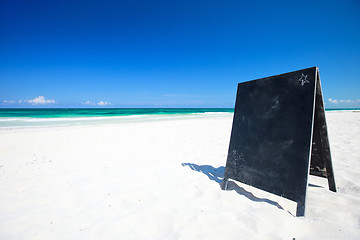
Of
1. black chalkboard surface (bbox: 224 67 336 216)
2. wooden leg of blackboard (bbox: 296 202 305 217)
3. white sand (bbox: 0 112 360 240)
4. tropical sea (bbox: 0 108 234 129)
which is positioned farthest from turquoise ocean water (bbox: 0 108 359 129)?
wooden leg of blackboard (bbox: 296 202 305 217)

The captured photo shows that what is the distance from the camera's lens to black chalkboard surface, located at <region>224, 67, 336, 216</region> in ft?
6.22

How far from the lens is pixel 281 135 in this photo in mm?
2119

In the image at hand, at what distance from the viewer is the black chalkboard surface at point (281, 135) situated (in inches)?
74.7

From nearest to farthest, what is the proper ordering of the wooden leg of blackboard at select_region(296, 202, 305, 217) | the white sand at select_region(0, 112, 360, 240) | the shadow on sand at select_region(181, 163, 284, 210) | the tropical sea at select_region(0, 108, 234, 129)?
1. the white sand at select_region(0, 112, 360, 240)
2. the wooden leg of blackboard at select_region(296, 202, 305, 217)
3. the shadow on sand at select_region(181, 163, 284, 210)
4. the tropical sea at select_region(0, 108, 234, 129)

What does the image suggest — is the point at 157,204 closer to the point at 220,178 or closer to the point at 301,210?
the point at 220,178

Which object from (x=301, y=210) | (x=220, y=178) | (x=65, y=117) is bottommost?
(x=65, y=117)

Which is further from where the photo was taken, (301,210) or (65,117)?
(65,117)

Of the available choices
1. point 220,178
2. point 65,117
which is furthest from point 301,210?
point 65,117

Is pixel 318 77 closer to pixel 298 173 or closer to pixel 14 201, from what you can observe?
pixel 298 173

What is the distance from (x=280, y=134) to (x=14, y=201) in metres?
3.71

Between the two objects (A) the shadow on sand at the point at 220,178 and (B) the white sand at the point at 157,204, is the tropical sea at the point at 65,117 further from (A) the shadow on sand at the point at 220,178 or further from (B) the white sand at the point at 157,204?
(A) the shadow on sand at the point at 220,178

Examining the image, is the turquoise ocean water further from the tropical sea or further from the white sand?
the white sand

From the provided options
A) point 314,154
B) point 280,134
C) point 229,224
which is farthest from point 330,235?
point 314,154

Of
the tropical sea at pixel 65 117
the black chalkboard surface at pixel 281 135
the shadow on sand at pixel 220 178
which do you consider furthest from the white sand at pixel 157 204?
the tropical sea at pixel 65 117
